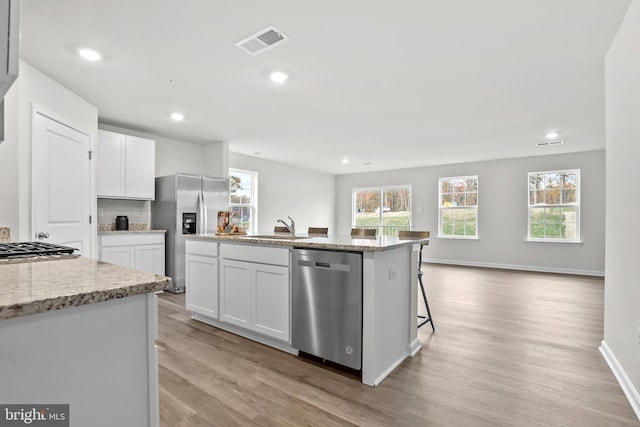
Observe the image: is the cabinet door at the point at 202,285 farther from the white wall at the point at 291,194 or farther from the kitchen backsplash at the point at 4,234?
the white wall at the point at 291,194

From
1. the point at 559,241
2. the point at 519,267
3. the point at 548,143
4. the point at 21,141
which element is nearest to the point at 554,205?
the point at 559,241

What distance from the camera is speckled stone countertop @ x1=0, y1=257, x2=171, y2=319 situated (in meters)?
0.70

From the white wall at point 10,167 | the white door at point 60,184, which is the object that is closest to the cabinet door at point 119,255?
the white door at point 60,184

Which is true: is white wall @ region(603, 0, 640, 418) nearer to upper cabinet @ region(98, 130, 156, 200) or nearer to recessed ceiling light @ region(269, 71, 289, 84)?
recessed ceiling light @ region(269, 71, 289, 84)

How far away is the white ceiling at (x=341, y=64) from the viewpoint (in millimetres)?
2088

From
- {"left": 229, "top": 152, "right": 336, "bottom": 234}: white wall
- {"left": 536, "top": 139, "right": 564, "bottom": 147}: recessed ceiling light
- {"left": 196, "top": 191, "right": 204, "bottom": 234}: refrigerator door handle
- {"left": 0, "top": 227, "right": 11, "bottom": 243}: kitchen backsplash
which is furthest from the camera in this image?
{"left": 229, "top": 152, "right": 336, "bottom": 234}: white wall

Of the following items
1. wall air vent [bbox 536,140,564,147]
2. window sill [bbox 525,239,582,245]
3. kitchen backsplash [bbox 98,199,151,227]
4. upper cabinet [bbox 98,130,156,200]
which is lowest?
window sill [bbox 525,239,582,245]

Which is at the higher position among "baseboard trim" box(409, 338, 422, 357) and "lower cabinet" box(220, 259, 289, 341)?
"lower cabinet" box(220, 259, 289, 341)

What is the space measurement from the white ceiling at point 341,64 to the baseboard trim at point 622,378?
7.69ft

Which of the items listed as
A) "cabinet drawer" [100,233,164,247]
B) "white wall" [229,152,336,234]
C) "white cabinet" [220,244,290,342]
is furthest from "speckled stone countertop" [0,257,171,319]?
"white wall" [229,152,336,234]

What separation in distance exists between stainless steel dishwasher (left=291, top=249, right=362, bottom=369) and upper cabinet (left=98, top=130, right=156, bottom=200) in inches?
127

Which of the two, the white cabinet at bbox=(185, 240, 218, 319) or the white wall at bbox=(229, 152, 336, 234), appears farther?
the white wall at bbox=(229, 152, 336, 234)

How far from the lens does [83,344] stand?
0.80m

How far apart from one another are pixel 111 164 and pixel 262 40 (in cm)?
311
